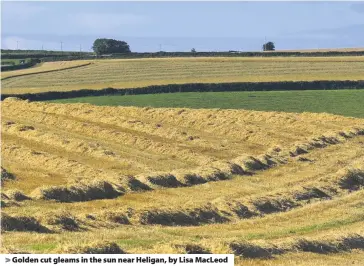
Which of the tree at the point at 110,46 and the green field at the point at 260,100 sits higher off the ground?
the tree at the point at 110,46

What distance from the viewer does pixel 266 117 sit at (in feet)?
139

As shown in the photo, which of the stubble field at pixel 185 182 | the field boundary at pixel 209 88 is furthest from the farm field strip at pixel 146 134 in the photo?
the field boundary at pixel 209 88

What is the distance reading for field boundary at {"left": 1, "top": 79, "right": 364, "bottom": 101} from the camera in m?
60.6

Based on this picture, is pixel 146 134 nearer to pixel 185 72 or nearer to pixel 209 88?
pixel 209 88

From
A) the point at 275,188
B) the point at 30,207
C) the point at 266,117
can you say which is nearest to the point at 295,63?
the point at 266,117

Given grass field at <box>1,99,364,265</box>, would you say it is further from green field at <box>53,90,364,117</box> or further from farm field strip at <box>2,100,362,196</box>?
green field at <box>53,90,364,117</box>

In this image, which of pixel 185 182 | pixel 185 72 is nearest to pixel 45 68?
pixel 185 72

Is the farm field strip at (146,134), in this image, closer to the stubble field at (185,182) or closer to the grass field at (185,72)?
the stubble field at (185,182)

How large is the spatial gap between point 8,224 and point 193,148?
51.5 ft

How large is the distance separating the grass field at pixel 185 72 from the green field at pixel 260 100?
7.30m

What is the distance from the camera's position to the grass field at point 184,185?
17.1m
